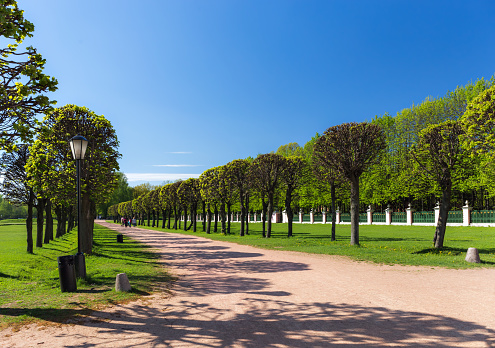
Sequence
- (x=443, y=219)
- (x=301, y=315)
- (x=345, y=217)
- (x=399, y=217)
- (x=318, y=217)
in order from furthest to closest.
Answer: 1. (x=318, y=217)
2. (x=345, y=217)
3. (x=399, y=217)
4. (x=443, y=219)
5. (x=301, y=315)

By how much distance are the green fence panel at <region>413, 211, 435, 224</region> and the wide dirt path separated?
117 ft

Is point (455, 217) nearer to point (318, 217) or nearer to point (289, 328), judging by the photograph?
point (318, 217)

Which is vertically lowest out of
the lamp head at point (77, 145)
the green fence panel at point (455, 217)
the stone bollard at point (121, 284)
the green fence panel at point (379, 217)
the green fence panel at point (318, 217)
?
the green fence panel at point (318, 217)

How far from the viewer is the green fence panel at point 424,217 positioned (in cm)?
4258

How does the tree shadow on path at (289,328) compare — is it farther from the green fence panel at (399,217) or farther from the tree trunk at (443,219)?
the green fence panel at (399,217)

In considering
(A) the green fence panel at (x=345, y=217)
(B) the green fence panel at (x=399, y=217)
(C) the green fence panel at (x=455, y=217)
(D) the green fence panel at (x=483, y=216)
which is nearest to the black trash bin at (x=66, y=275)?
(D) the green fence panel at (x=483, y=216)

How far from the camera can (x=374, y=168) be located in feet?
101

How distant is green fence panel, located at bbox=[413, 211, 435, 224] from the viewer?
42584mm

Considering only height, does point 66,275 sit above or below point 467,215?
above

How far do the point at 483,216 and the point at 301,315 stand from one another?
133ft

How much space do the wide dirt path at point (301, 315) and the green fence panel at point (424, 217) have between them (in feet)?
117

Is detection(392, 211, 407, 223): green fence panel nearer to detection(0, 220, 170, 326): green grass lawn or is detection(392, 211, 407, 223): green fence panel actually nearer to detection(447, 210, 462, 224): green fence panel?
detection(447, 210, 462, 224): green fence panel

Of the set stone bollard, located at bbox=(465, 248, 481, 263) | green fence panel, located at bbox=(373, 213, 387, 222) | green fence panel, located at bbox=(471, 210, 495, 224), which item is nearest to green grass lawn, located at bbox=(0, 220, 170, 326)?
stone bollard, located at bbox=(465, 248, 481, 263)

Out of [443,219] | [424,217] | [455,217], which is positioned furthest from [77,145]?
[424,217]
